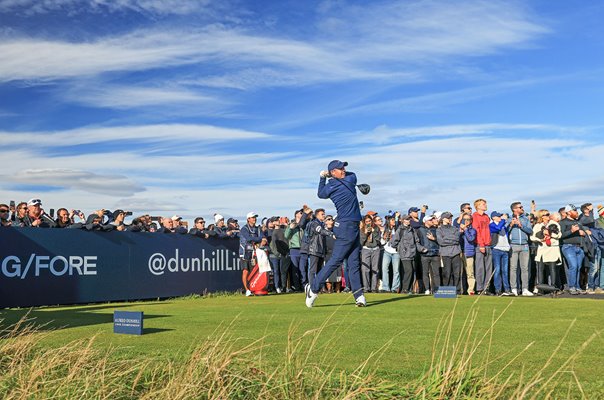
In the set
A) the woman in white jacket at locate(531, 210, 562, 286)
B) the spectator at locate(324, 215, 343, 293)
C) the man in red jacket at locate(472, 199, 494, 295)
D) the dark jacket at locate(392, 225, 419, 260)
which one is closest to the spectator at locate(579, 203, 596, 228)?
the woman in white jacket at locate(531, 210, 562, 286)

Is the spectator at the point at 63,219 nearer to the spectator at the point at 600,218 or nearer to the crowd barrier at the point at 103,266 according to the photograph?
the crowd barrier at the point at 103,266

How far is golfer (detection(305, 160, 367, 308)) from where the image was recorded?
13.5m

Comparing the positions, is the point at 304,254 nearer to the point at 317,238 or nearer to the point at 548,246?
the point at 317,238

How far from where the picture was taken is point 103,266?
18.1 meters

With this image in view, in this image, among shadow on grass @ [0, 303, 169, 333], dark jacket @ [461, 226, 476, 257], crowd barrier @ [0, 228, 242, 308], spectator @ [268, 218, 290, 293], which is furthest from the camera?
spectator @ [268, 218, 290, 293]

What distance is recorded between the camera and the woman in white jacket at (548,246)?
1864cm

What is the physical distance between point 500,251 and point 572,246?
2.07m

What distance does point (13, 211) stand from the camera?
58.9 feet

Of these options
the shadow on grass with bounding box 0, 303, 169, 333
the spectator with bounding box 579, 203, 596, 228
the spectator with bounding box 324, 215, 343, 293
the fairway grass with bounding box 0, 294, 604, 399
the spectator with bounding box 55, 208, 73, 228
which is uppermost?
the spectator with bounding box 55, 208, 73, 228

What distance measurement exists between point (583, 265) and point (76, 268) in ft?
43.6

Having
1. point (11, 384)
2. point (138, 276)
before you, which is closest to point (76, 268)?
point (138, 276)

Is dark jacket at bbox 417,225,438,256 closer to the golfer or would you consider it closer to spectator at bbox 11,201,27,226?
the golfer

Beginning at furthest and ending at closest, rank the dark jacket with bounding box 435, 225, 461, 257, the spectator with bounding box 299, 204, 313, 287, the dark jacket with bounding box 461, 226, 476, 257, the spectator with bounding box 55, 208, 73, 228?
the spectator with bounding box 299, 204, 313, 287 → the dark jacket with bounding box 435, 225, 461, 257 → the dark jacket with bounding box 461, 226, 476, 257 → the spectator with bounding box 55, 208, 73, 228

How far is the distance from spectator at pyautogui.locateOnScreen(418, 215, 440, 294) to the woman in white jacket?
249 centimetres
